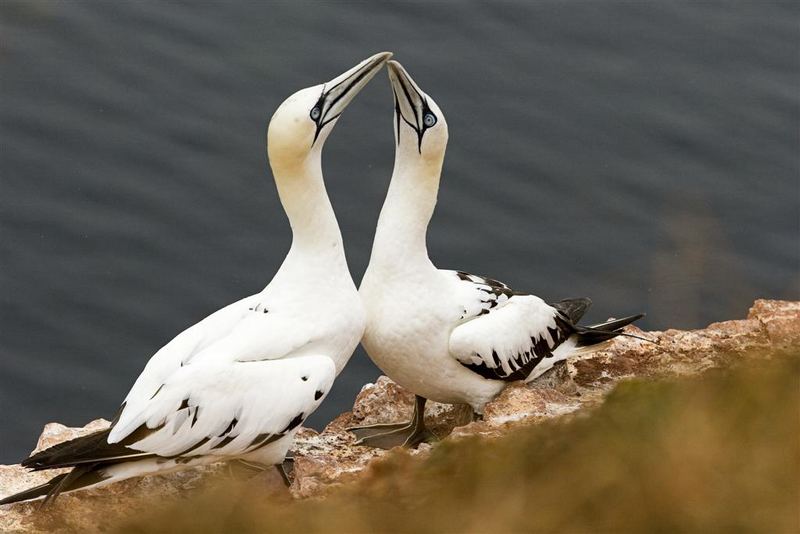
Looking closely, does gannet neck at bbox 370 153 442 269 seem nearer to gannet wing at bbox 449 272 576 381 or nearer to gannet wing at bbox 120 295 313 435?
gannet wing at bbox 449 272 576 381

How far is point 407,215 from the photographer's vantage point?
638cm

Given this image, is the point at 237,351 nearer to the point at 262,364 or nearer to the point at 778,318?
the point at 262,364

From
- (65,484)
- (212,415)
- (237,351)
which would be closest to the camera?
(65,484)

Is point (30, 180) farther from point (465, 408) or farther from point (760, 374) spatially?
point (760, 374)

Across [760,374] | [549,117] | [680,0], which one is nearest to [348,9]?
[549,117]

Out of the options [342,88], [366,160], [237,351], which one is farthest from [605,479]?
[366,160]

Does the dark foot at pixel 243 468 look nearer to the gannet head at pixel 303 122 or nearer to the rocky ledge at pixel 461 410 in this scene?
the rocky ledge at pixel 461 410

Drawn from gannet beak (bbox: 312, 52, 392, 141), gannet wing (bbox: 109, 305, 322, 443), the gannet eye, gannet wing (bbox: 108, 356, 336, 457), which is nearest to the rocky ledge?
gannet wing (bbox: 108, 356, 336, 457)

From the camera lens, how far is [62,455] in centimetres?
529

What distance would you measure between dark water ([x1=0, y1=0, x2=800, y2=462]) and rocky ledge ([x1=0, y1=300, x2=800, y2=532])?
2426mm

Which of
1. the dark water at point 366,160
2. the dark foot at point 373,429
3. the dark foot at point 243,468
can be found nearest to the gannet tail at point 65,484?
the dark foot at point 243,468

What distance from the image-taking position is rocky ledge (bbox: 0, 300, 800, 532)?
5273 millimetres

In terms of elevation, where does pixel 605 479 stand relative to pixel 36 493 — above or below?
above

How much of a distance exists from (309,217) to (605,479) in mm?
3227
